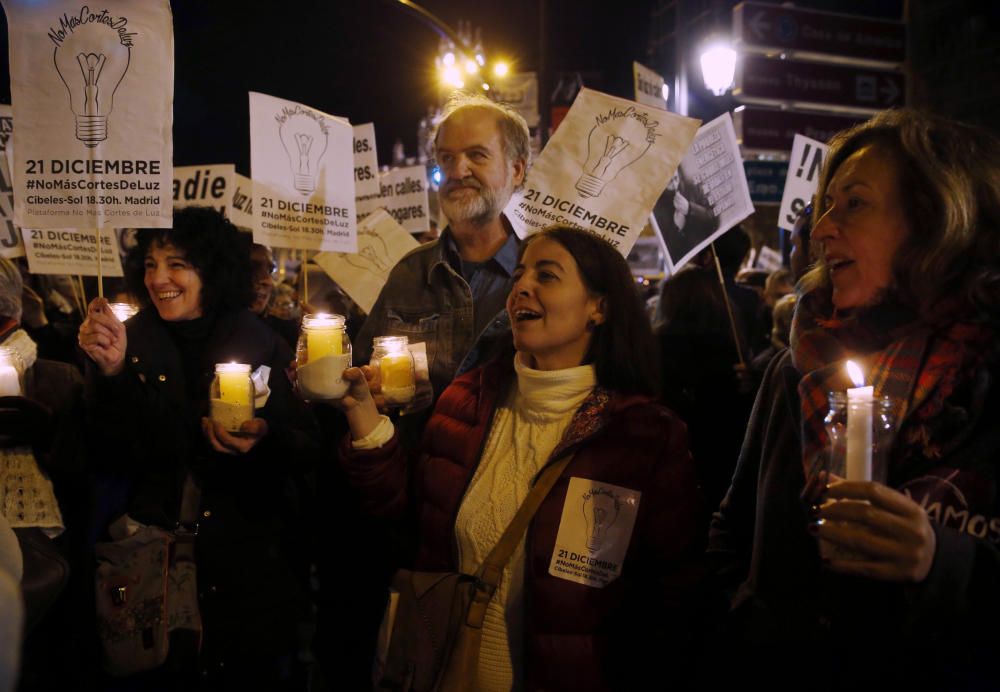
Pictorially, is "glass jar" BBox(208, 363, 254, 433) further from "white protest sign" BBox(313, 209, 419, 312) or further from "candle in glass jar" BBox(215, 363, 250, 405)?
"white protest sign" BBox(313, 209, 419, 312)

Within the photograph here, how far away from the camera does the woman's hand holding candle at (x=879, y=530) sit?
52.1 inches

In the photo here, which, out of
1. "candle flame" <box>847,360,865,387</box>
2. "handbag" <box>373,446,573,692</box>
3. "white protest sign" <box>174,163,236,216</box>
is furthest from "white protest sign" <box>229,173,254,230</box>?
"candle flame" <box>847,360,865,387</box>

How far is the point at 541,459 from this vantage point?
2.49 m

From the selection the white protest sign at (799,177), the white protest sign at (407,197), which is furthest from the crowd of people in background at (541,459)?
the white protest sign at (407,197)

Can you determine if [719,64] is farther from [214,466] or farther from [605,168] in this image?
[214,466]

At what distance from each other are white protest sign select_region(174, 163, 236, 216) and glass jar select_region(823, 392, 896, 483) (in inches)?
224

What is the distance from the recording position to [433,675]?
7.46 ft

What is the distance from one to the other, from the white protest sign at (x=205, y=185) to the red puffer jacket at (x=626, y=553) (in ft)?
14.4

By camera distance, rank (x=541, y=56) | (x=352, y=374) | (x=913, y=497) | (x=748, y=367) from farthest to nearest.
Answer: (x=541, y=56), (x=748, y=367), (x=352, y=374), (x=913, y=497)

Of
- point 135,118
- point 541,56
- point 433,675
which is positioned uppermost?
point 541,56

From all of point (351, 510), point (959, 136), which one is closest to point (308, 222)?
point (351, 510)

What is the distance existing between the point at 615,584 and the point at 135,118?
271 cm

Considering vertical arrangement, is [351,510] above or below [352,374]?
below

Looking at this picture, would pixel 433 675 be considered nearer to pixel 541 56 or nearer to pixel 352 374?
pixel 352 374
